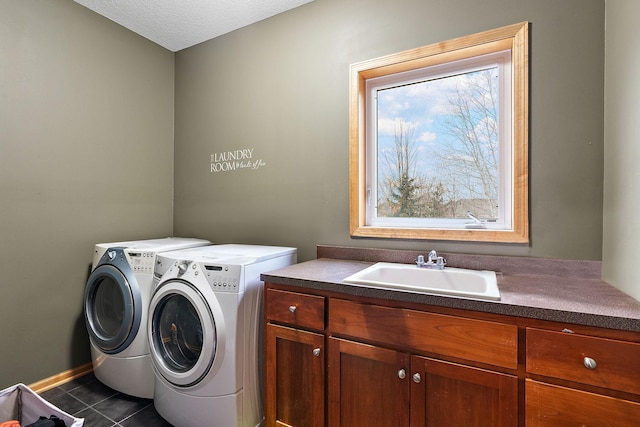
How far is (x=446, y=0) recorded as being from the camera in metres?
1.81

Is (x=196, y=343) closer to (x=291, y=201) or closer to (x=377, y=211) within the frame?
(x=291, y=201)

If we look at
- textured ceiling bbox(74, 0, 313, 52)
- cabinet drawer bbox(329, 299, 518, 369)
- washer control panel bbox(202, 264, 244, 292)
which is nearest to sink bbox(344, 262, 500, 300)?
cabinet drawer bbox(329, 299, 518, 369)

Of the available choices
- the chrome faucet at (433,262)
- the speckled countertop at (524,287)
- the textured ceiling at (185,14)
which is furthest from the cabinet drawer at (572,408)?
the textured ceiling at (185,14)

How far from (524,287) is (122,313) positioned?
2.29 metres

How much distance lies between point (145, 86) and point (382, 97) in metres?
2.02

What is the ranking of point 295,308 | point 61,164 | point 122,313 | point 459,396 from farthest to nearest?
point 61,164, point 122,313, point 295,308, point 459,396

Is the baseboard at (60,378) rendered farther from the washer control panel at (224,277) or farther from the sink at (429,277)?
the sink at (429,277)

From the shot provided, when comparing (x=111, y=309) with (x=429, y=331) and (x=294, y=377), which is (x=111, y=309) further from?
(x=429, y=331)

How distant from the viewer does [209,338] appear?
62.5 inches

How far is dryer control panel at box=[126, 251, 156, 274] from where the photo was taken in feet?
6.59

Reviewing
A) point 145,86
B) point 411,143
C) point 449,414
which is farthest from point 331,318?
point 145,86

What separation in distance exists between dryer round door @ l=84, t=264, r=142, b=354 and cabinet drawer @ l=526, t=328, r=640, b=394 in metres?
2.07

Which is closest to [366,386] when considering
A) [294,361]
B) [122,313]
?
[294,361]

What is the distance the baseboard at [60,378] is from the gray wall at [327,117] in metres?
1.21
